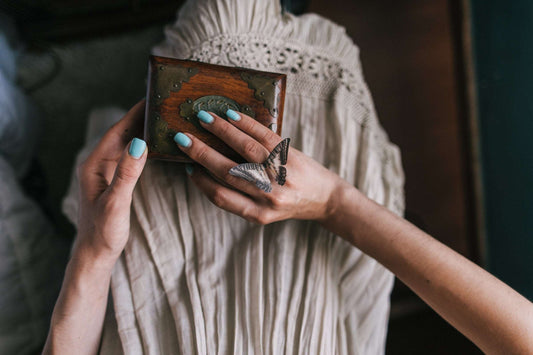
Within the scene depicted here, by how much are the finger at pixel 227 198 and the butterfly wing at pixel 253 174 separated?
0.07 metres

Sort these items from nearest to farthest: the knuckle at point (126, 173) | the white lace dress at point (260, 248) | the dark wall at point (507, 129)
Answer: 1. the knuckle at point (126, 173)
2. the white lace dress at point (260, 248)
3. the dark wall at point (507, 129)

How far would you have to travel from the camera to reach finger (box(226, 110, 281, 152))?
58 centimetres

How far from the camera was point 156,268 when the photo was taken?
662mm

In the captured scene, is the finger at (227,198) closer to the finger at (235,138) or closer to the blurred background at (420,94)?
the finger at (235,138)

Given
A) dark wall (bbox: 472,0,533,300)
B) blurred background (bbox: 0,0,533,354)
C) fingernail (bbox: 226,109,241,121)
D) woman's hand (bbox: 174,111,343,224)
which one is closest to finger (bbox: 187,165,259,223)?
woman's hand (bbox: 174,111,343,224)

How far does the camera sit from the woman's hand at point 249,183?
570 mm

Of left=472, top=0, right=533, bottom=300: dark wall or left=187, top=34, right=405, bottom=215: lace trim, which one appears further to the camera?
left=472, top=0, right=533, bottom=300: dark wall

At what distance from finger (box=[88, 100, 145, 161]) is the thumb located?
11cm

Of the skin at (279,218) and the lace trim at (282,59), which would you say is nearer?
the skin at (279,218)

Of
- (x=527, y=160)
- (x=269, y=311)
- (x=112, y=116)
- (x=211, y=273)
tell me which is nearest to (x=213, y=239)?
(x=211, y=273)

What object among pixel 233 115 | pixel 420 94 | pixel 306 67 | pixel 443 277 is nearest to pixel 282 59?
pixel 306 67

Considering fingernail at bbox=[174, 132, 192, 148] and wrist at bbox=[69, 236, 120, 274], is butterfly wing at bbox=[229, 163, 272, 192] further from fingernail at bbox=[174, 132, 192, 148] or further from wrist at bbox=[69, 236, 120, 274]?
wrist at bbox=[69, 236, 120, 274]

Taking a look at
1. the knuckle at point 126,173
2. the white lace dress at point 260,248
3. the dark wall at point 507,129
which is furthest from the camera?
the dark wall at point 507,129

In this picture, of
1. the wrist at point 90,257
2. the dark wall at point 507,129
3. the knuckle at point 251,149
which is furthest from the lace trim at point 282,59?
the dark wall at point 507,129
